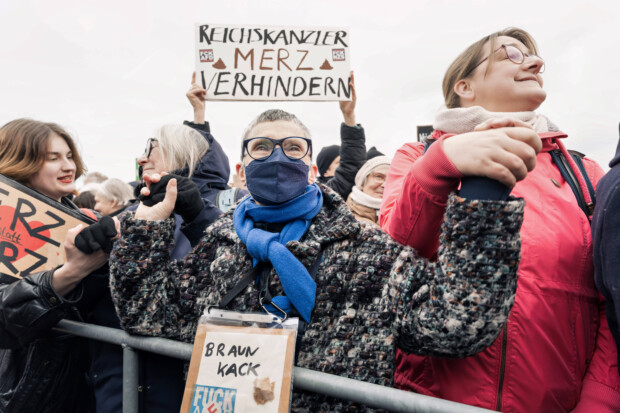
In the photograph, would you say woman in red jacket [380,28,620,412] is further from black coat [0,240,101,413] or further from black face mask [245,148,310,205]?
black coat [0,240,101,413]

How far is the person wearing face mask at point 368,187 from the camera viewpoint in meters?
3.28

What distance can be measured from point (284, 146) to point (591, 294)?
1.11m

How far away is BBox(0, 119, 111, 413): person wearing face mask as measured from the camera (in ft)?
5.43

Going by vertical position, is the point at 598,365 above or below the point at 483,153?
below

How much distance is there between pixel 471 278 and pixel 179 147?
1.91 m

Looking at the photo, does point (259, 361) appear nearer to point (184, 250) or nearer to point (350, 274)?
point (350, 274)

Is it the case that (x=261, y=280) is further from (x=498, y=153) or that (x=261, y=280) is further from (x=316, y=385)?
(x=498, y=153)

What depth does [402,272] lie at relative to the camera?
3.89 ft

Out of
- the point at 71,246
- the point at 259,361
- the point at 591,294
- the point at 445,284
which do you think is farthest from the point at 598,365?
the point at 71,246

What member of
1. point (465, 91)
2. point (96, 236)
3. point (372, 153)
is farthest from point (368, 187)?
point (96, 236)

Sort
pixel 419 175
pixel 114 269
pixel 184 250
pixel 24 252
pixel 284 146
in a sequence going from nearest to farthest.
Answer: pixel 419 175
pixel 114 269
pixel 284 146
pixel 24 252
pixel 184 250

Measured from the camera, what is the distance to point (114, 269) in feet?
4.78

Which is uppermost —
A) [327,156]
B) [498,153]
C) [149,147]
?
[327,156]

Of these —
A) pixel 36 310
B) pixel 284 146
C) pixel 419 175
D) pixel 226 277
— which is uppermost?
pixel 284 146
